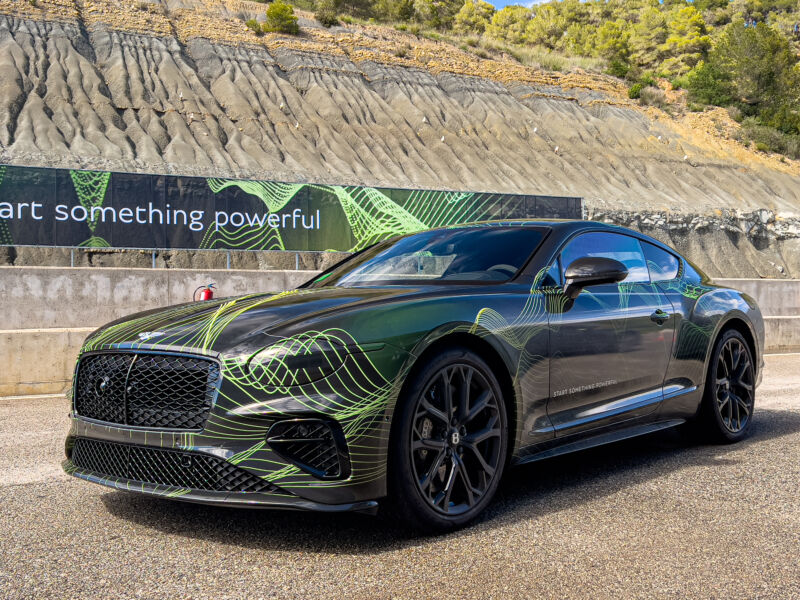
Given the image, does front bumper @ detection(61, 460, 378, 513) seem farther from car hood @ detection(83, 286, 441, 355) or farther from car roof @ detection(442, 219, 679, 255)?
car roof @ detection(442, 219, 679, 255)

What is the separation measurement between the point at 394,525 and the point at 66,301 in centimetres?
913

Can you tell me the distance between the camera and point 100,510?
4.20 m

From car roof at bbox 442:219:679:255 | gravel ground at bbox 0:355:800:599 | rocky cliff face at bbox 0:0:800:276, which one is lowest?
rocky cliff face at bbox 0:0:800:276

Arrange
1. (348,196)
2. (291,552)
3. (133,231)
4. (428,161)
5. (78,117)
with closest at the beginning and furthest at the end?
(291,552)
(133,231)
(348,196)
(78,117)
(428,161)

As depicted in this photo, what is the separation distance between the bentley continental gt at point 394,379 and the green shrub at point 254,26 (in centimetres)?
5594

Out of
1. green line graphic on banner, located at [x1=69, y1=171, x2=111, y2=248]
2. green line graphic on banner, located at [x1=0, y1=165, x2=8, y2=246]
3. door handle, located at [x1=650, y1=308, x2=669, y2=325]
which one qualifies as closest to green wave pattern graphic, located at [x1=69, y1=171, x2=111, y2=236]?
green line graphic on banner, located at [x1=69, y1=171, x2=111, y2=248]

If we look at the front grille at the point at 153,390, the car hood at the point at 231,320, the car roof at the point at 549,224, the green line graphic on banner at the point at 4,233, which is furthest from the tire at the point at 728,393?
the green line graphic on banner at the point at 4,233

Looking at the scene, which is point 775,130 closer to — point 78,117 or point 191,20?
point 191,20

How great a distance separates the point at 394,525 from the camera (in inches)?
146

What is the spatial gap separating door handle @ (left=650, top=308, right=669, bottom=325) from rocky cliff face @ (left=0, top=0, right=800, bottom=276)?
34.5 metres

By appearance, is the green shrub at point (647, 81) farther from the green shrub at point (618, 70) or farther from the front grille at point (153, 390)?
the front grille at point (153, 390)

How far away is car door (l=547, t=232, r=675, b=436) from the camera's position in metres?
4.48

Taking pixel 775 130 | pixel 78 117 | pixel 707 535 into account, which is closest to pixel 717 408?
pixel 707 535

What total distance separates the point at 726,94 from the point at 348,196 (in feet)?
195
